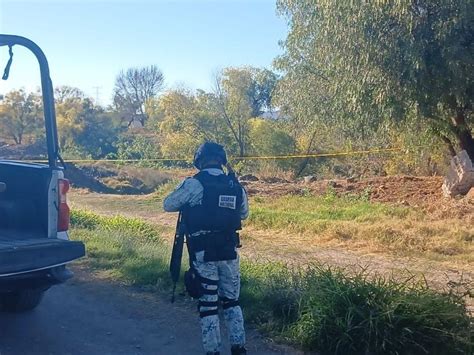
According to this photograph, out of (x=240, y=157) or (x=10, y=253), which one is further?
(x=240, y=157)

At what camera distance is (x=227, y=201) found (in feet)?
15.4

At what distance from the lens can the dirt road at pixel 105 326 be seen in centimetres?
512

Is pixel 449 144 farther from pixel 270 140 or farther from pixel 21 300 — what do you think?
pixel 270 140

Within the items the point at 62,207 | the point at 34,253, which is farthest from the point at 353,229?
the point at 34,253

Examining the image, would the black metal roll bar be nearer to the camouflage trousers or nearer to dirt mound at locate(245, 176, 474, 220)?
the camouflage trousers

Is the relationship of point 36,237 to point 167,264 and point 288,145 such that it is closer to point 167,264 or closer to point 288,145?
point 167,264

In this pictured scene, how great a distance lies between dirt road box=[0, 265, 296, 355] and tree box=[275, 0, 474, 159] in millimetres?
7733

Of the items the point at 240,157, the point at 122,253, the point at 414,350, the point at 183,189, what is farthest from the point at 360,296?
the point at 240,157

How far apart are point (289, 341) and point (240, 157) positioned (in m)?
24.8

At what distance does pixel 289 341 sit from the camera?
517 centimetres

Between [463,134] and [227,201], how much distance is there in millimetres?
12130

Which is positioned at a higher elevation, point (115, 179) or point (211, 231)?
point (211, 231)

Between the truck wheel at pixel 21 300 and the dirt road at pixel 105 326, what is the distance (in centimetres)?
8

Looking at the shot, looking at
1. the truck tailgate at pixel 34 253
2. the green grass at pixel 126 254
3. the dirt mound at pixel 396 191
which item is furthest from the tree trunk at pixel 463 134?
the truck tailgate at pixel 34 253
